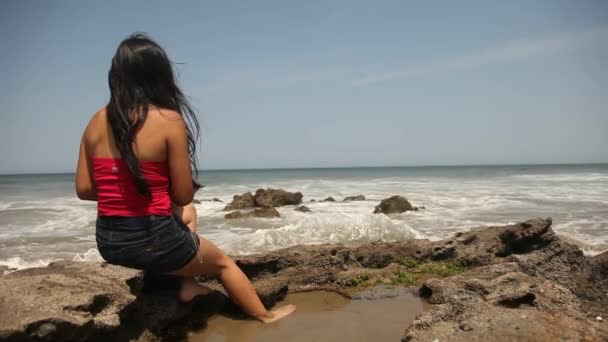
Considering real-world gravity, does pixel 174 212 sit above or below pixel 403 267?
above

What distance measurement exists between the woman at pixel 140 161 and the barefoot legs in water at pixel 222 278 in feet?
0.61

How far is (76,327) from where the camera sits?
236cm

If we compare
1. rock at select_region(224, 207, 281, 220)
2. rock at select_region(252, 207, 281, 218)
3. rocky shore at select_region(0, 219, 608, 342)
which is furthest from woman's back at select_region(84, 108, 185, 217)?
rock at select_region(252, 207, 281, 218)

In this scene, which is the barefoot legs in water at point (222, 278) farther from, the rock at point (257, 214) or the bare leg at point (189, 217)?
the rock at point (257, 214)

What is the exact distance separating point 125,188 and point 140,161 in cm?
21

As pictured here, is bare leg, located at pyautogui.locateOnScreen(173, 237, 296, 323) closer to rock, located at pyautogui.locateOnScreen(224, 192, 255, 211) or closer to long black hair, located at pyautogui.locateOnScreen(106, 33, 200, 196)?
long black hair, located at pyautogui.locateOnScreen(106, 33, 200, 196)

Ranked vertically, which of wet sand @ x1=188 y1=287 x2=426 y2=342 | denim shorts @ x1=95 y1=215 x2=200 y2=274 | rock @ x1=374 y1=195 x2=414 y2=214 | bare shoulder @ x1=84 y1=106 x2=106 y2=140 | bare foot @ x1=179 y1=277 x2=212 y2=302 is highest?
bare shoulder @ x1=84 y1=106 x2=106 y2=140

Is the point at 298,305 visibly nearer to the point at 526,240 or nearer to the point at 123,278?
the point at 123,278

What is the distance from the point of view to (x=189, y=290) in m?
3.27

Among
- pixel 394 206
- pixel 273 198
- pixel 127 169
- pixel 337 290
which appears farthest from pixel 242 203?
pixel 127 169

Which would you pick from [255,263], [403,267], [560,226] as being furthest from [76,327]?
[560,226]

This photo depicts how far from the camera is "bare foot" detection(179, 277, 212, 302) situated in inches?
128

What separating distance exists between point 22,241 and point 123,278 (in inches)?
387

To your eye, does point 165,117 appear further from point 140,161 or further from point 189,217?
point 189,217
